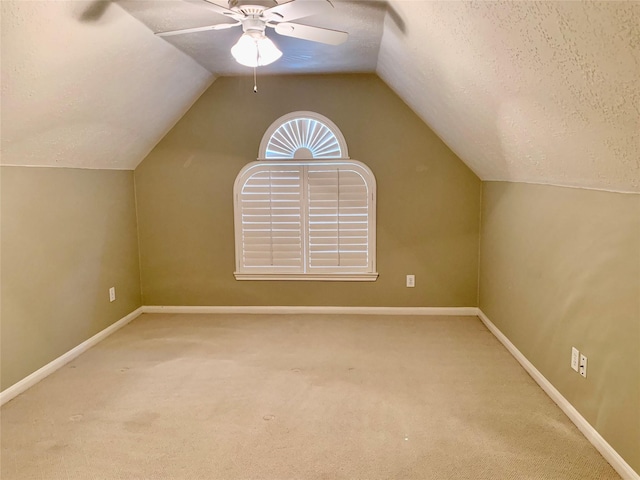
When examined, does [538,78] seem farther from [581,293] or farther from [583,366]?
[583,366]

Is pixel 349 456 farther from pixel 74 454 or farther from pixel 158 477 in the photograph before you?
pixel 74 454

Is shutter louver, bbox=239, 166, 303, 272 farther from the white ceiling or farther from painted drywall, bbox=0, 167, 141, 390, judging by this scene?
painted drywall, bbox=0, 167, 141, 390

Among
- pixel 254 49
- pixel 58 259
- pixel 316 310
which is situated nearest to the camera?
pixel 254 49

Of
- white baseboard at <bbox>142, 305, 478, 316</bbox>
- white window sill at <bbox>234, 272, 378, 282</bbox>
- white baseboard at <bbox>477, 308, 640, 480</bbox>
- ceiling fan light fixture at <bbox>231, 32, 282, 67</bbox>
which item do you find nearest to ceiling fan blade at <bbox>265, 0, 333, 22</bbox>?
ceiling fan light fixture at <bbox>231, 32, 282, 67</bbox>

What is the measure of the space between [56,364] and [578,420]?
3.37m

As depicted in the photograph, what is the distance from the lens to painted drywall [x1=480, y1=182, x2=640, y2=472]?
202 cm

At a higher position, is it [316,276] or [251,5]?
[251,5]

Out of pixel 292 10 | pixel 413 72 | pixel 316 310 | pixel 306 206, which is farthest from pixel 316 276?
pixel 292 10

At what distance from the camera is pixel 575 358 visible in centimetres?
248

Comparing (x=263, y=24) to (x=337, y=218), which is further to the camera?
(x=337, y=218)

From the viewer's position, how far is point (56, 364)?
3.26 metres

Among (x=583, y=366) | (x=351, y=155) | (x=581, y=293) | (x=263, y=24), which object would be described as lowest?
(x=583, y=366)

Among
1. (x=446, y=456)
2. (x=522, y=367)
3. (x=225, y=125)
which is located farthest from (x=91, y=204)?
(x=522, y=367)

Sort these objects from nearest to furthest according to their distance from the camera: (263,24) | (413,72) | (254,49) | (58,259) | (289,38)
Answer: (263,24)
(254,49)
(289,38)
(413,72)
(58,259)
